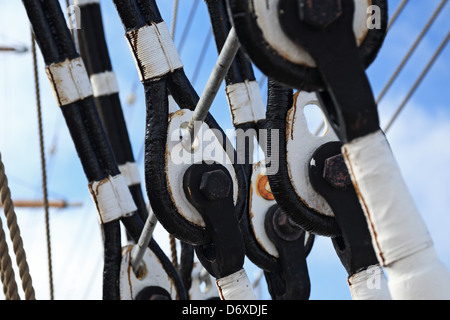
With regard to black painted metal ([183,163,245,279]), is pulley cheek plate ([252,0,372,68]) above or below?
above

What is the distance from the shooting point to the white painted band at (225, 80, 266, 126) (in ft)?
8.57

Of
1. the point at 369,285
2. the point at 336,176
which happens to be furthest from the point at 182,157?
the point at 369,285

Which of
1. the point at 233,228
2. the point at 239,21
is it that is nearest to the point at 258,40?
the point at 239,21

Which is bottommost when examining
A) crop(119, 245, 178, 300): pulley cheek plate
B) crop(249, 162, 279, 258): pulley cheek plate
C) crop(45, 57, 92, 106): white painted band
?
crop(119, 245, 178, 300): pulley cheek plate

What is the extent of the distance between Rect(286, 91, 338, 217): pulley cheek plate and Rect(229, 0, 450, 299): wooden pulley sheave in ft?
1.78

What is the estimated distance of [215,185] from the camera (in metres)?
1.92

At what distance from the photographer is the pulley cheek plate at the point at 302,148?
5.48 ft

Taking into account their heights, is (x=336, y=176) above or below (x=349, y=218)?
above

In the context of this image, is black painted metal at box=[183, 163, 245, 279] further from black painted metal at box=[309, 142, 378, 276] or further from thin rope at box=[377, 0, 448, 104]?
thin rope at box=[377, 0, 448, 104]

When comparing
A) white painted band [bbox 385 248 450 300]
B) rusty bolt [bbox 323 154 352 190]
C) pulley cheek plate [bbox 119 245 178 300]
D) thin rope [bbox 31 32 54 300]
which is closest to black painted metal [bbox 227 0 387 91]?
white painted band [bbox 385 248 450 300]

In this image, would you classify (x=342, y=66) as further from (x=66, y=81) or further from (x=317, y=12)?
(x=66, y=81)

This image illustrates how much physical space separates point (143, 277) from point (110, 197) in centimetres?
39

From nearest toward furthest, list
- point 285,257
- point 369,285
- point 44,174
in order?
point 369,285 → point 285,257 → point 44,174
